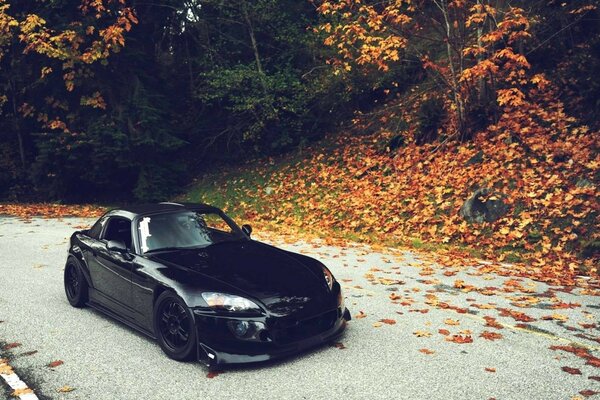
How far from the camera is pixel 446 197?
1297 cm

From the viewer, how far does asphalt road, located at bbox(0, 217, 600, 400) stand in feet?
14.8

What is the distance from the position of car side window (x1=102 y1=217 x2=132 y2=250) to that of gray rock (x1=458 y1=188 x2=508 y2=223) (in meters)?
7.58

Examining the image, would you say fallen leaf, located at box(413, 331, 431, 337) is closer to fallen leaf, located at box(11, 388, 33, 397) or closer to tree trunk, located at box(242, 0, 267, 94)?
fallen leaf, located at box(11, 388, 33, 397)

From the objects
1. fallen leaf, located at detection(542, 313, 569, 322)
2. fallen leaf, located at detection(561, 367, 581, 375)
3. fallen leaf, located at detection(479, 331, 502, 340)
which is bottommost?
fallen leaf, located at detection(542, 313, 569, 322)

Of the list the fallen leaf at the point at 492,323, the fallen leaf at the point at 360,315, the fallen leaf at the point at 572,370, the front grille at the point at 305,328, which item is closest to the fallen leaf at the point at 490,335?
→ the fallen leaf at the point at 492,323

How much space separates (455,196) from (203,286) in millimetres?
8994

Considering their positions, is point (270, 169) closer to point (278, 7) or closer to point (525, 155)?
point (278, 7)

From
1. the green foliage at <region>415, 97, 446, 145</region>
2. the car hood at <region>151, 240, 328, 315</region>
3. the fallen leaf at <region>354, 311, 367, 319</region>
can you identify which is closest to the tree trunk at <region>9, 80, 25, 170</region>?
the green foliage at <region>415, 97, 446, 145</region>

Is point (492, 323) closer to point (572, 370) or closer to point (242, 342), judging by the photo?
point (572, 370)

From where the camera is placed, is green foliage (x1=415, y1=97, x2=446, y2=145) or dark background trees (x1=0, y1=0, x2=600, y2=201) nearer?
green foliage (x1=415, y1=97, x2=446, y2=145)

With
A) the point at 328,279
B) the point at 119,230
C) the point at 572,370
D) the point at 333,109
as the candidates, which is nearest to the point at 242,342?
the point at 328,279

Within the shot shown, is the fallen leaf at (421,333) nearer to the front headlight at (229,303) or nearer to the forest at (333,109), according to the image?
the front headlight at (229,303)

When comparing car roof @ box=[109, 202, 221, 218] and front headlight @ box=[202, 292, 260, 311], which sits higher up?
car roof @ box=[109, 202, 221, 218]

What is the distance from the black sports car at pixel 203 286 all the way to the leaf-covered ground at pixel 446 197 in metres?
4.72
